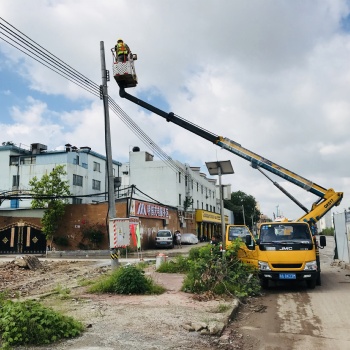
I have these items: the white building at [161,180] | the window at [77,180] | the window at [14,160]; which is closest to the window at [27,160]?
the window at [14,160]

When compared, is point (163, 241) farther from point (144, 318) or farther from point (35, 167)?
point (144, 318)

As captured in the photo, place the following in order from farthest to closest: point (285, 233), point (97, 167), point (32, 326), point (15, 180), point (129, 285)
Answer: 1. point (97, 167)
2. point (15, 180)
3. point (285, 233)
4. point (129, 285)
5. point (32, 326)

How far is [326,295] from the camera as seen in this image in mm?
10617

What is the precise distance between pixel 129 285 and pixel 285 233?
17.6 feet

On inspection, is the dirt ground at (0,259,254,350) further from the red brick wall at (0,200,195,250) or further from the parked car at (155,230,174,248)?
the parked car at (155,230,174,248)

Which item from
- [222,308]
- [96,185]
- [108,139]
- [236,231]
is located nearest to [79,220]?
[236,231]

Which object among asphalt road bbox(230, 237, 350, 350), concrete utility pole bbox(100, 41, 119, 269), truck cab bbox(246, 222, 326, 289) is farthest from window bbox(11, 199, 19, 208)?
asphalt road bbox(230, 237, 350, 350)

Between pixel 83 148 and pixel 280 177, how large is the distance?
4192 centimetres

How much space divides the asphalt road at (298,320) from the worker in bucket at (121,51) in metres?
11.0

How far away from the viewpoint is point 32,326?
5805mm

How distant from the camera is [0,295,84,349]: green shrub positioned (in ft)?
18.6

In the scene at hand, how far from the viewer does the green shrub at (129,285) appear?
1023 cm

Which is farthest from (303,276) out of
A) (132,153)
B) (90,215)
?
(132,153)

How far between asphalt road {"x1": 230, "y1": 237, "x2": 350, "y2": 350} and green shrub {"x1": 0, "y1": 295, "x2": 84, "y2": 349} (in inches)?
114
